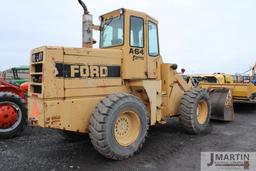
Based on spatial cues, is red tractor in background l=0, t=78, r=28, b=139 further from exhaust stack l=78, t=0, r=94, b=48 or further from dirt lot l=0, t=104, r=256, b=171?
exhaust stack l=78, t=0, r=94, b=48

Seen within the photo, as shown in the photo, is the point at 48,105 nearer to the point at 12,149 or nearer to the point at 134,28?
the point at 12,149

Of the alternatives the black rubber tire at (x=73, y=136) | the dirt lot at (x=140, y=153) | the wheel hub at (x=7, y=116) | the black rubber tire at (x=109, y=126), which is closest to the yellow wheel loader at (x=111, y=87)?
the black rubber tire at (x=109, y=126)

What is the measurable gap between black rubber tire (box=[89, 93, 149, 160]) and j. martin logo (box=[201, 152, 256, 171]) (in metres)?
1.33

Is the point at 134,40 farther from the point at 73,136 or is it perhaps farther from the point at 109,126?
the point at 73,136

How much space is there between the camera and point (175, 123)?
790 cm

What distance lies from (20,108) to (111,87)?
8.86ft

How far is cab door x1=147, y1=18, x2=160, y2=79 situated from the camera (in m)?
5.70

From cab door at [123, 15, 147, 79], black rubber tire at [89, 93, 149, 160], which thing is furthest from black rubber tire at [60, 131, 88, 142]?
cab door at [123, 15, 147, 79]

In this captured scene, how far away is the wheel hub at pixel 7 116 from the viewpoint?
6.14 meters

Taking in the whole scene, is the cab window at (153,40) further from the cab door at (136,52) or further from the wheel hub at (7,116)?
the wheel hub at (7,116)

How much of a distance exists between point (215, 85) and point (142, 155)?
5624 millimetres

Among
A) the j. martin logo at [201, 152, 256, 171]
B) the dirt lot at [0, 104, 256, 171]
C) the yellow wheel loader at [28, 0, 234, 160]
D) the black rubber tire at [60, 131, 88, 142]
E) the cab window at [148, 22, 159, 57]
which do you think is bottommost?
the j. martin logo at [201, 152, 256, 171]

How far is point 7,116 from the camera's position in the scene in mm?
6211

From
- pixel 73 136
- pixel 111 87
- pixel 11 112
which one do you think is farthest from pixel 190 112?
pixel 11 112
